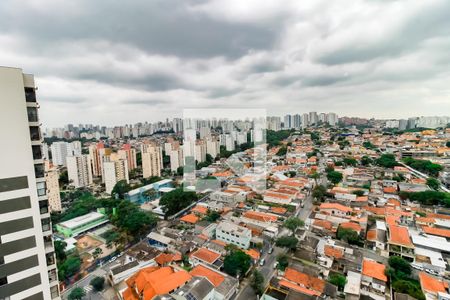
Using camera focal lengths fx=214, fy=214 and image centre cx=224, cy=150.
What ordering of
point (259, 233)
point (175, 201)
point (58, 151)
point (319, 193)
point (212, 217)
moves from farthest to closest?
point (58, 151)
point (319, 193)
point (175, 201)
point (212, 217)
point (259, 233)

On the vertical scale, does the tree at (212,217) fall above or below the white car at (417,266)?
above

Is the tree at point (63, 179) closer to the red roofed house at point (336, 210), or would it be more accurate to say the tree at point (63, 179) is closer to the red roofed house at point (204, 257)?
the red roofed house at point (204, 257)

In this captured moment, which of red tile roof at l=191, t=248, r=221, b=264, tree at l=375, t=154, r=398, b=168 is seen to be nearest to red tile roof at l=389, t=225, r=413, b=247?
red tile roof at l=191, t=248, r=221, b=264

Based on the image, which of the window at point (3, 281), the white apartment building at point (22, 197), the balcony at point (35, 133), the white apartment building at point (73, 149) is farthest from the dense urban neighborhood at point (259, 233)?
the white apartment building at point (73, 149)

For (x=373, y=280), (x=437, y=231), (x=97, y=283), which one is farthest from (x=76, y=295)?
(x=437, y=231)

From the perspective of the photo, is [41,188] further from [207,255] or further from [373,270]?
[373,270]

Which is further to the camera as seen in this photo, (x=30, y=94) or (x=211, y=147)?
(x=211, y=147)

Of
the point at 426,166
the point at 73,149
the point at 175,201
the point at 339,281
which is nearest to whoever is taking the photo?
the point at 339,281
